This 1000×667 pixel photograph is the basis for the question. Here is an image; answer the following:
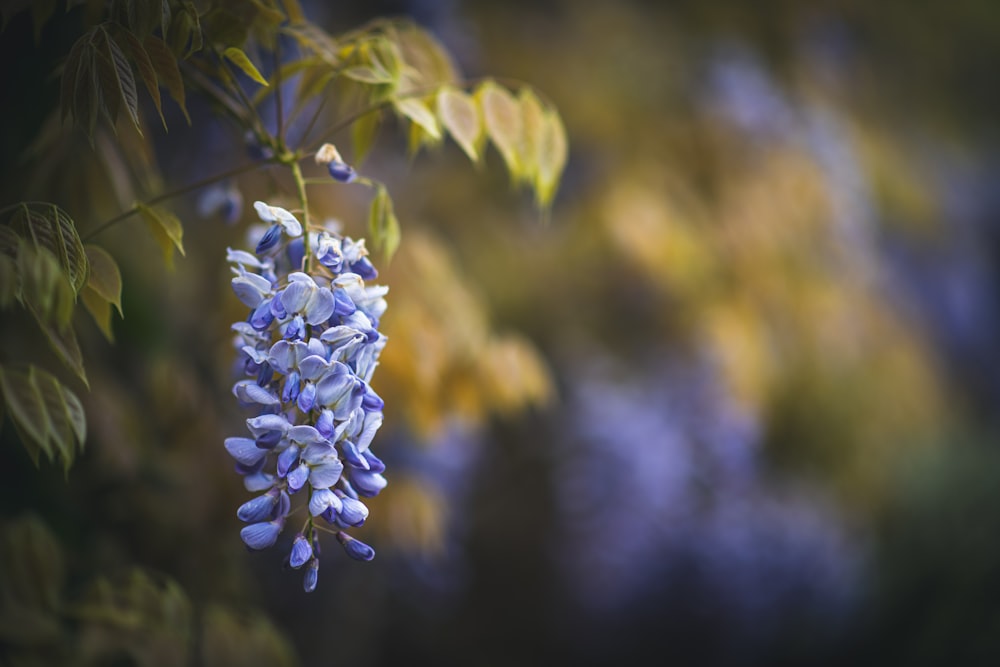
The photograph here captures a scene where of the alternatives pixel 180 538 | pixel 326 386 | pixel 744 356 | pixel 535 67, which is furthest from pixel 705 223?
pixel 326 386

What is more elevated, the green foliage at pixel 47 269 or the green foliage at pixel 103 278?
the green foliage at pixel 47 269

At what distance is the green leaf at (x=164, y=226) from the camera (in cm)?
113

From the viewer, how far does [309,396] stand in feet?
3.22

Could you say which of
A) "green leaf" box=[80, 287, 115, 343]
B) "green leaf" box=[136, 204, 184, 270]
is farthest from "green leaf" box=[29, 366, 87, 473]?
"green leaf" box=[136, 204, 184, 270]

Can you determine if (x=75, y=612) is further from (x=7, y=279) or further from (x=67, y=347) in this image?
(x=7, y=279)

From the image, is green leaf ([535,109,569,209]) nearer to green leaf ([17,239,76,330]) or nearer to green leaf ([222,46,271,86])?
green leaf ([222,46,271,86])

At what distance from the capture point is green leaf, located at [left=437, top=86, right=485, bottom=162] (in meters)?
1.33

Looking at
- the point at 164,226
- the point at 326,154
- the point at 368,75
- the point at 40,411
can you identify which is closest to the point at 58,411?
the point at 40,411

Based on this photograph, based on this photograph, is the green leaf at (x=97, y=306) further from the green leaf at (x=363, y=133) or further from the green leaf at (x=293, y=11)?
the green leaf at (x=293, y=11)

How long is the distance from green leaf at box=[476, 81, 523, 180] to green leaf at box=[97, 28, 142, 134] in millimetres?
592

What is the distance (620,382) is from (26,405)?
3.79 m

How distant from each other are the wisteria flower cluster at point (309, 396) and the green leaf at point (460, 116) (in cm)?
36

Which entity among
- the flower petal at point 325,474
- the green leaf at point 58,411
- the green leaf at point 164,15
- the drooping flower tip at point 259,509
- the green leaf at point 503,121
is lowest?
the green leaf at point 58,411

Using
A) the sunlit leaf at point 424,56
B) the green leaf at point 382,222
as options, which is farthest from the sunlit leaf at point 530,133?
the green leaf at point 382,222
